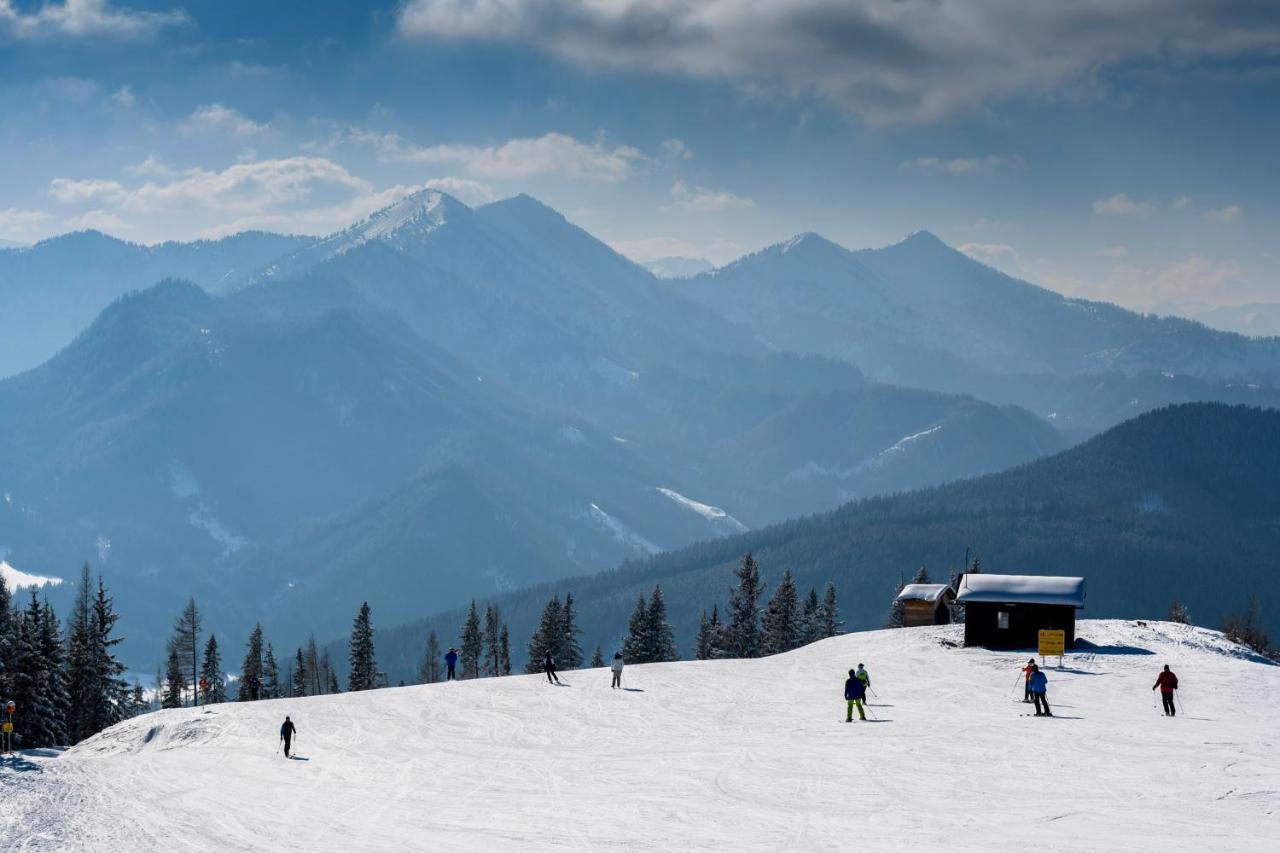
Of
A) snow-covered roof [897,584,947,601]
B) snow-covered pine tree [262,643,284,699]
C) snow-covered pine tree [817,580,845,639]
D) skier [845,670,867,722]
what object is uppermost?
snow-covered roof [897,584,947,601]

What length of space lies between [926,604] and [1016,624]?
18389 millimetres

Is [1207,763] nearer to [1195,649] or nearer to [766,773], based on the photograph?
[766,773]

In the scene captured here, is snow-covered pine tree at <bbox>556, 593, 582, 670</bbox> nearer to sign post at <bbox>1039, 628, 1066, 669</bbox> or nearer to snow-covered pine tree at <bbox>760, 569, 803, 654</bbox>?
snow-covered pine tree at <bbox>760, 569, 803, 654</bbox>

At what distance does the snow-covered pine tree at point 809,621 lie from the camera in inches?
3954

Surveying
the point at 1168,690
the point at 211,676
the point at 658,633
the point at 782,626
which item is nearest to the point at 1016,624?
the point at 1168,690

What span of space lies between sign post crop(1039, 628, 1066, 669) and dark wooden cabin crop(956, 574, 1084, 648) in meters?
3.63

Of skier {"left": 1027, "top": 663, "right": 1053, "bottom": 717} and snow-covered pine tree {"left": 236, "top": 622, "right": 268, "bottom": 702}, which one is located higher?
skier {"left": 1027, "top": 663, "right": 1053, "bottom": 717}

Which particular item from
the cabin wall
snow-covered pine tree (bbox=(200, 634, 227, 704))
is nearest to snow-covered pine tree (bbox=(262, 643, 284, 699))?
snow-covered pine tree (bbox=(200, 634, 227, 704))

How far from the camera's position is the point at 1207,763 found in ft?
125

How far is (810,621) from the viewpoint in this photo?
10356 cm

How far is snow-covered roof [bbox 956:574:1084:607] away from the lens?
63.8 m

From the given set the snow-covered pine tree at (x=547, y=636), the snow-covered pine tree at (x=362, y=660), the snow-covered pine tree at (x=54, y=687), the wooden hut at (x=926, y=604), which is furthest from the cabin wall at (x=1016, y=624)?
the snow-covered pine tree at (x=362, y=660)

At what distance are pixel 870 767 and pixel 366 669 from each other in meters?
68.6

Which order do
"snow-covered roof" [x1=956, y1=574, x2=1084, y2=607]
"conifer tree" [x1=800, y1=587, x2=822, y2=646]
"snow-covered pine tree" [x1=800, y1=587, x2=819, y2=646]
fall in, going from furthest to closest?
"conifer tree" [x1=800, y1=587, x2=822, y2=646] < "snow-covered pine tree" [x1=800, y1=587, x2=819, y2=646] < "snow-covered roof" [x1=956, y1=574, x2=1084, y2=607]
